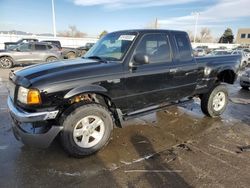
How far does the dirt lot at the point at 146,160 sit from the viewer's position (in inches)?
127

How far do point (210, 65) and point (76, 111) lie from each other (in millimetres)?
3494

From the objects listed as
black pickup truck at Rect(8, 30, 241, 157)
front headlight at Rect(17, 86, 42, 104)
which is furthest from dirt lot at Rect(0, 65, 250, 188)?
front headlight at Rect(17, 86, 42, 104)

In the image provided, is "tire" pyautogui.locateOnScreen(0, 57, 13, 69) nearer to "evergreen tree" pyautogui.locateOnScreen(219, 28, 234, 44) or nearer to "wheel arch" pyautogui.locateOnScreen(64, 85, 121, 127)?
"wheel arch" pyautogui.locateOnScreen(64, 85, 121, 127)

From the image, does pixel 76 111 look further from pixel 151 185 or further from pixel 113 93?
pixel 151 185

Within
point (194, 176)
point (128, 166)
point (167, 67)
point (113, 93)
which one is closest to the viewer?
point (194, 176)

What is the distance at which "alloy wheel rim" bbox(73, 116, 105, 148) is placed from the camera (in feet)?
12.3

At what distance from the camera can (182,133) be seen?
492cm

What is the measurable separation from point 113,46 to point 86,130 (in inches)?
67.1

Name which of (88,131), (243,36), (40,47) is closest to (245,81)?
(88,131)

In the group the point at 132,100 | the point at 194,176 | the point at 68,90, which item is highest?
the point at 68,90

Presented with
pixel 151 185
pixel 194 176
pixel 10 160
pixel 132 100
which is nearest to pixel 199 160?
pixel 194 176

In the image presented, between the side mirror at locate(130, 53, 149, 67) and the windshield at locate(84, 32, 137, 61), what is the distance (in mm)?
233

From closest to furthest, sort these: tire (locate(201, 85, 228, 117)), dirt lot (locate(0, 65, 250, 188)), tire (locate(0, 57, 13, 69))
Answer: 1. dirt lot (locate(0, 65, 250, 188))
2. tire (locate(201, 85, 228, 117))
3. tire (locate(0, 57, 13, 69))

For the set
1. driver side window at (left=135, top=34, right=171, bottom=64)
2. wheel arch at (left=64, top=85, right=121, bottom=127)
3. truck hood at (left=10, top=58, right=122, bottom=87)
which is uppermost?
driver side window at (left=135, top=34, right=171, bottom=64)
